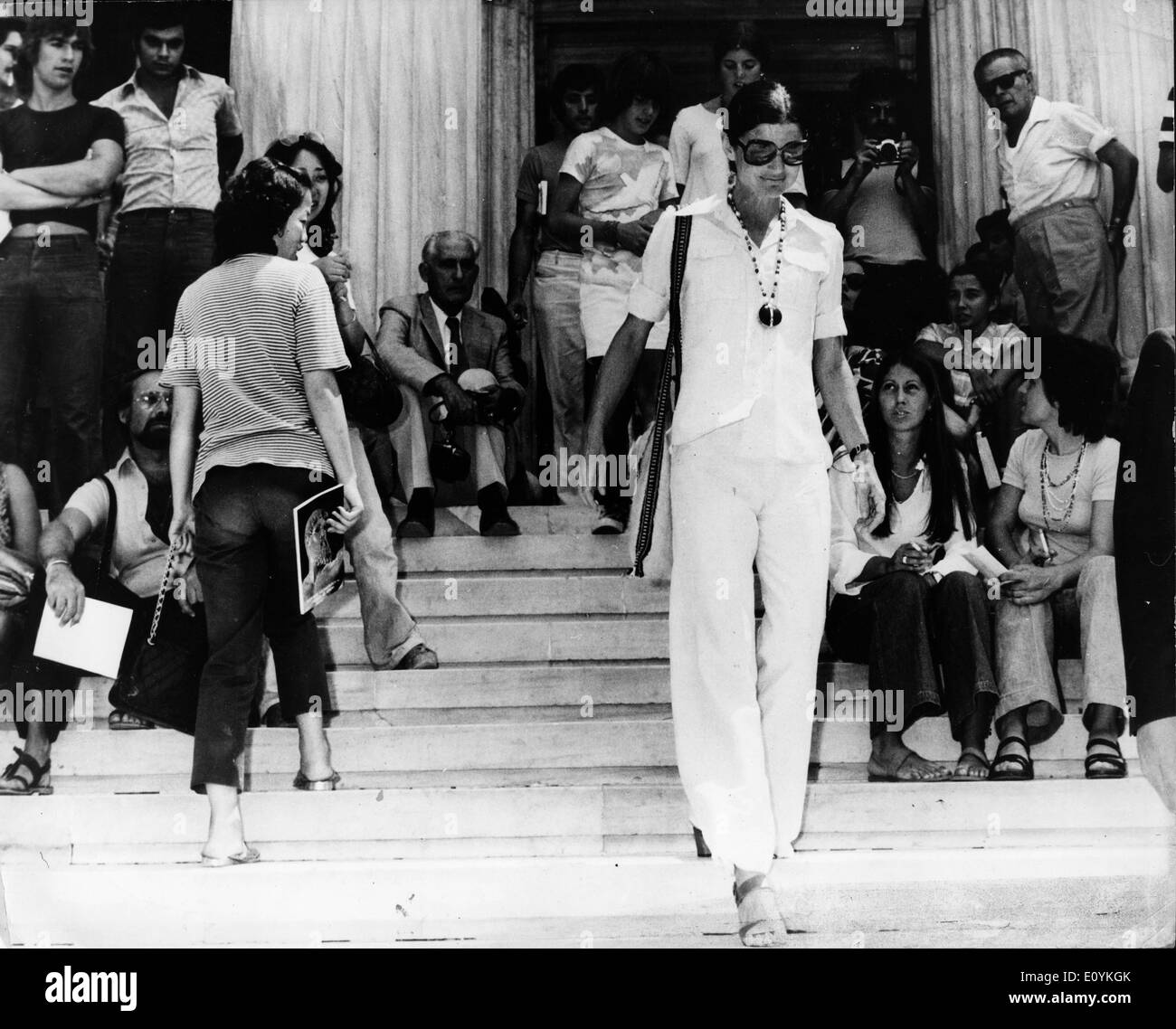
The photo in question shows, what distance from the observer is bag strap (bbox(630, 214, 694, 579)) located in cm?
518

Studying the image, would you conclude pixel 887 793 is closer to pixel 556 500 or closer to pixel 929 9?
pixel 556 500

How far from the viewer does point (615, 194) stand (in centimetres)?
700

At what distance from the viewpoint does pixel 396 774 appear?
568 centimetres

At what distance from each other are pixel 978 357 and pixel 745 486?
1.72 m

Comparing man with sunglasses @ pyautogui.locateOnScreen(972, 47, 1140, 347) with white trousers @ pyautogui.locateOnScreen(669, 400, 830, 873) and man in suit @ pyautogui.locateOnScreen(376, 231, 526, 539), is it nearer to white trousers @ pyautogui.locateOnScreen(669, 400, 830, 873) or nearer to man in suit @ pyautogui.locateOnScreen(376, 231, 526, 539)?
white trousers @ pyautogui.locateOnScreen(669, 400, 830, 873)

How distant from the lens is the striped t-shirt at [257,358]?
5.42 meters

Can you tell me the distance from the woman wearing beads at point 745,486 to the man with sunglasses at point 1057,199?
5.14ft

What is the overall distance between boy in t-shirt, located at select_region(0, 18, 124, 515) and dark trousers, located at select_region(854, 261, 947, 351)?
280 centimetres

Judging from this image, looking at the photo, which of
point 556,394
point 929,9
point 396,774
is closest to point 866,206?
point 929,9

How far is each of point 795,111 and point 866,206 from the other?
171 centimetres

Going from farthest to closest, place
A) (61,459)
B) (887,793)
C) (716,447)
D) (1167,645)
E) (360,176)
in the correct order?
(360,176), (61,459), (1167,645), (887,793), (716,447)

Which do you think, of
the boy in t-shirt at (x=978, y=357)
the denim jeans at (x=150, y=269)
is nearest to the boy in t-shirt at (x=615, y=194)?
the boy in t-shirt at (x=978, y=357)

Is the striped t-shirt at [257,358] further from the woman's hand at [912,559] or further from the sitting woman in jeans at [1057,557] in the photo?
the sitting woman in jeans at [1057,557]

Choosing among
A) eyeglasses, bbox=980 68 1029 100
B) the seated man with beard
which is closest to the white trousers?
the seated man with beard
